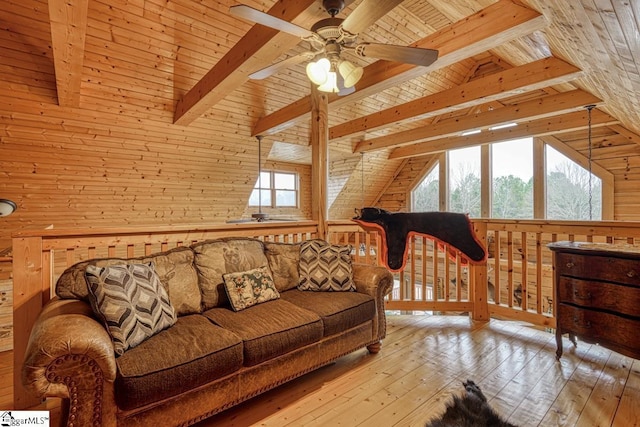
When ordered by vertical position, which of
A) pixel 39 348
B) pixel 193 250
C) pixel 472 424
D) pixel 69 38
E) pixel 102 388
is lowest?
pixel 472 424

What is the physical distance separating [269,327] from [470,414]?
1202mm

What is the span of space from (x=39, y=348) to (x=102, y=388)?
31 cm

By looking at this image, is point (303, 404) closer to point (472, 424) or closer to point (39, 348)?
point (472, 424)

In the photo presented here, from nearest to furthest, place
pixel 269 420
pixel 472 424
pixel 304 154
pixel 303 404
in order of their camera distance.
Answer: pixel 472 424, pixel 269 420, pixel 303 404, pixel 304 154

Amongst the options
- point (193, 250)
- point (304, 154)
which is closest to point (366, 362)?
point (193, 250)

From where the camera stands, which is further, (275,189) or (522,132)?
(275,189)

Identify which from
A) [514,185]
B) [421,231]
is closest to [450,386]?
[421,231]

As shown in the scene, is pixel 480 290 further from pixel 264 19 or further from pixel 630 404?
pixel 264 19

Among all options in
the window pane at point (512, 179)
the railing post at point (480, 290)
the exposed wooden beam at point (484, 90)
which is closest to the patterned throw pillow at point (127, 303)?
the railing post at point (480, 290)

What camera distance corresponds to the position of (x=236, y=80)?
2.85m

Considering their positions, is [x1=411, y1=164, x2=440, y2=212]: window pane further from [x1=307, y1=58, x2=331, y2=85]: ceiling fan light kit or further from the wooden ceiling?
[x1=307, y1=58, x2=331, y2=85]: ceiling fan light kit

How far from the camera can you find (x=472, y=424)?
1.59 meters

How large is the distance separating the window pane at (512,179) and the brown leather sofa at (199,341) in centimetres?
518

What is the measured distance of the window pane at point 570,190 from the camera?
5.52 m
